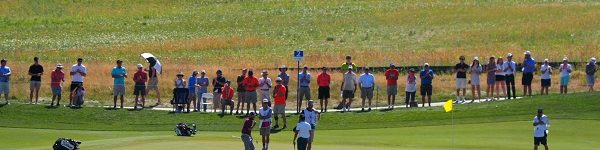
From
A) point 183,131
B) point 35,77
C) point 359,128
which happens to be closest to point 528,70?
point 359,128

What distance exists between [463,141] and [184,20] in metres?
67.3

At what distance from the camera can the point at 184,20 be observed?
110m

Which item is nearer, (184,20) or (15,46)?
(15,46)

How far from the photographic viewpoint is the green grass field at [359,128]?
4294 centimetres

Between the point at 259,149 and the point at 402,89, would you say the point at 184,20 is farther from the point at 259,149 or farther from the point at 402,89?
the point at 259,149

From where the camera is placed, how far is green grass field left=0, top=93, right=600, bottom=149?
4294 centimetres

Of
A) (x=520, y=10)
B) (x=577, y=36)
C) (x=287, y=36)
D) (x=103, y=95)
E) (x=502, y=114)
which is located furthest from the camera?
(x=520, y=10)

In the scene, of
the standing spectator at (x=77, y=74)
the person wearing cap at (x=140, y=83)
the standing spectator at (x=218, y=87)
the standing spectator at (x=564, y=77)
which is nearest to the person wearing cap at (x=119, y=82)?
the person wearing cap at (x=140, y=83)

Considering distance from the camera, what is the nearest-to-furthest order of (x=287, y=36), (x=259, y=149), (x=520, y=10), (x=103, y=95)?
(x=259, y=149)
(x=103, y=95)
(x=287, y=36)
(x=520, y=10)

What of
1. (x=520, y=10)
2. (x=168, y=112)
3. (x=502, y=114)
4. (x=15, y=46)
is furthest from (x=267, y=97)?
(x=520, y=10)

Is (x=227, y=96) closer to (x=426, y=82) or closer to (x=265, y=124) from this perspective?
(x=426, y=82)

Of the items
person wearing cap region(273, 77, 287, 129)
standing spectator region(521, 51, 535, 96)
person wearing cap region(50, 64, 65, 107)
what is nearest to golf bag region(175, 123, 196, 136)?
person wearing cap region(273, 77, 287, 129)

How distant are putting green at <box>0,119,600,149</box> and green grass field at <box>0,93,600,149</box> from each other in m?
0.03

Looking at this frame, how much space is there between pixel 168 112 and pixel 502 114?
11421 millimetres
